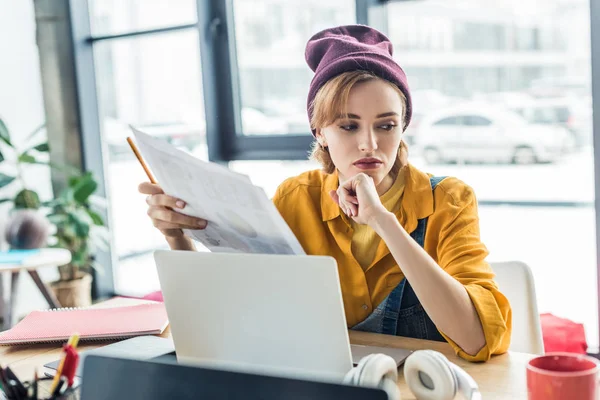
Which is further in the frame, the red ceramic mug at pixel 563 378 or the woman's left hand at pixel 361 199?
the woman's left hand at pixel 361 199

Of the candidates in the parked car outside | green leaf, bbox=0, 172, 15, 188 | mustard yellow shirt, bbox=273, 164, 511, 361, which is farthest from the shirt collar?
green leaf, bbox=0, 172, 15, 188

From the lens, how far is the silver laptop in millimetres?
824

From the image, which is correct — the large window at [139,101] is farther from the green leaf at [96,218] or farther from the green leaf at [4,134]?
the green leaf at [4,134]

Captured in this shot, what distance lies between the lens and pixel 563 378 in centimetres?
72

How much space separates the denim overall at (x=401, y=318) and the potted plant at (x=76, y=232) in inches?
95.3

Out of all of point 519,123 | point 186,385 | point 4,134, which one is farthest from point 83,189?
point 186,385

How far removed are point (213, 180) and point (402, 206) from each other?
0.52 m

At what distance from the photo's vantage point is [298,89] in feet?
10.5

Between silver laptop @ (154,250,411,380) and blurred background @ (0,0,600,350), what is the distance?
1832mm

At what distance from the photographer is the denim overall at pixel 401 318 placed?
4.45ft

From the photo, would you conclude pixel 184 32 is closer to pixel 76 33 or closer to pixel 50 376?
pixel 76 33

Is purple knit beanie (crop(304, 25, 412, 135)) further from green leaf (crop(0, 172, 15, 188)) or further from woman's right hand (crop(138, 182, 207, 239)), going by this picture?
green leaf (crop(0, 172, 15, 188))

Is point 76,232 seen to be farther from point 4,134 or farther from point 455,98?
point 455,98

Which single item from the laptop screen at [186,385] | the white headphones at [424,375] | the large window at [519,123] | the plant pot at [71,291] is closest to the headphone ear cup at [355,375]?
the white headphones at [424,375]
